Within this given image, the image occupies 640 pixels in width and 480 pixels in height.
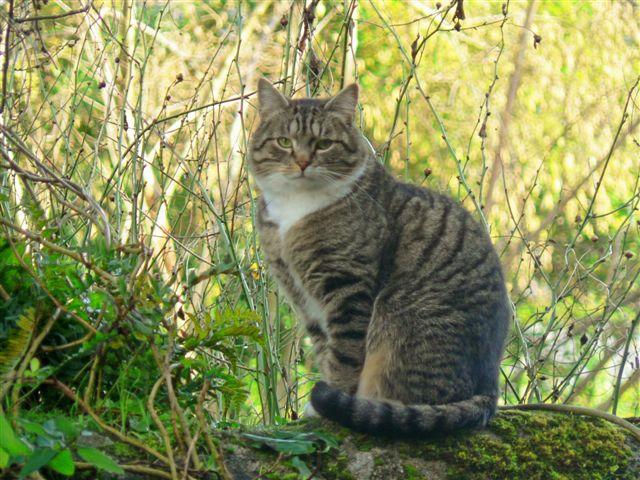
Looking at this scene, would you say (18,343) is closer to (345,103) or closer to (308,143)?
(308,143)

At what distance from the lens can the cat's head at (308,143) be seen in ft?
12.7

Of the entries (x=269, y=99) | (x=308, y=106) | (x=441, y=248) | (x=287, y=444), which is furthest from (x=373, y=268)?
(x=287, y=444)

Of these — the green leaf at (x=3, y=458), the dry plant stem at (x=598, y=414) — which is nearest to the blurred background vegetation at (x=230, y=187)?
the green leaf at (x=3, y=458)

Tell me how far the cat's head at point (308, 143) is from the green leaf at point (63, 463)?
2.33 metres

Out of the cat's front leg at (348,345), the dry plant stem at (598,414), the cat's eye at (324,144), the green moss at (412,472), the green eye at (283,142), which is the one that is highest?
the cat's eye at (324,144)

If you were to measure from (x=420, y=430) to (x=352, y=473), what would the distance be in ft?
1.03

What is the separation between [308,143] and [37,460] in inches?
99.3

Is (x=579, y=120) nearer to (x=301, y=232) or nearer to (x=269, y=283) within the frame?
(x=269, y=283)

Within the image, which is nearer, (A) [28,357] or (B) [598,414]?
(A) [28,357]

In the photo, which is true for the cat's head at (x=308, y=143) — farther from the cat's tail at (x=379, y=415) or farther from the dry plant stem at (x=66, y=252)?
the dry plant stem at (x=66, y=252)

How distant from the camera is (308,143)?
3932 mm

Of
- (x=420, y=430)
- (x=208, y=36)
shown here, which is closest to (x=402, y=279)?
(x=420, y=430)

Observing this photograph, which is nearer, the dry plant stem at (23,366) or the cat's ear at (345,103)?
the dry plant stem at (23,366)

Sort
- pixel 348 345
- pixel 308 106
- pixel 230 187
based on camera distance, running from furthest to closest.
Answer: pixel 230 187
pixel 308 106
pixel 348 345
